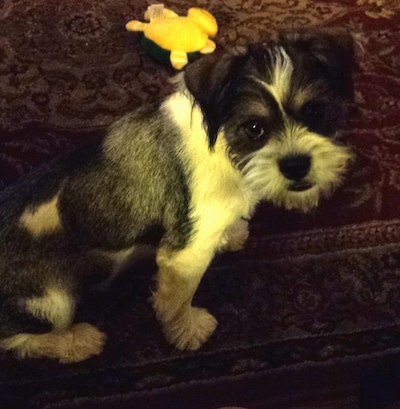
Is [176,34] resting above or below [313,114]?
below

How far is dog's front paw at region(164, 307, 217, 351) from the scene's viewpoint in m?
1.75

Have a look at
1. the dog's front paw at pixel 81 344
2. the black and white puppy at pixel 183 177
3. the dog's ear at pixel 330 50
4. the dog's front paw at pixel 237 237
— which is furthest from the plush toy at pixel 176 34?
the dog's front paw at pixel 81 344

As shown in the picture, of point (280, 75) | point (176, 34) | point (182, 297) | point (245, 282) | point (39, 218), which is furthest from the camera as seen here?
point (176, 34)

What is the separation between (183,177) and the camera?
5.03ft

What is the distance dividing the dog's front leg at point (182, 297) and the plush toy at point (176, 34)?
0.99 metres

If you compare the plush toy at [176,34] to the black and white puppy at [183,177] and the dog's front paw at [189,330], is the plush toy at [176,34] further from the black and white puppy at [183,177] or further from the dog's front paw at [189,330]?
the dog's front paw at [189,330]

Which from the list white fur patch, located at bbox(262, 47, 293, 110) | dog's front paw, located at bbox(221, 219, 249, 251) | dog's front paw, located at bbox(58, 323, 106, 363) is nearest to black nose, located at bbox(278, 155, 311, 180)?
white fur patch, located at bbox(262, 47, 293, 110)

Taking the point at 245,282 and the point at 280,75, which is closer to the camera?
the point at 280,75

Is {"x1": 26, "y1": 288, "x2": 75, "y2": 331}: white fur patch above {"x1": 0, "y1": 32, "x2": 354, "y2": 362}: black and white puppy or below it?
below

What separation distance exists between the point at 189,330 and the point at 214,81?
724 millimetres

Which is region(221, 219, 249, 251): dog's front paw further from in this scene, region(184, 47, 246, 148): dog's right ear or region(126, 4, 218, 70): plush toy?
region(126, 4, 218, 70): plush toy

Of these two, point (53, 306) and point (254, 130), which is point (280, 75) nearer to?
point (254, 130)

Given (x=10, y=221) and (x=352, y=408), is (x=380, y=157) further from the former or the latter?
(x=10, y=221)

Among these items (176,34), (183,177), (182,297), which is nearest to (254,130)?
(183,177)
